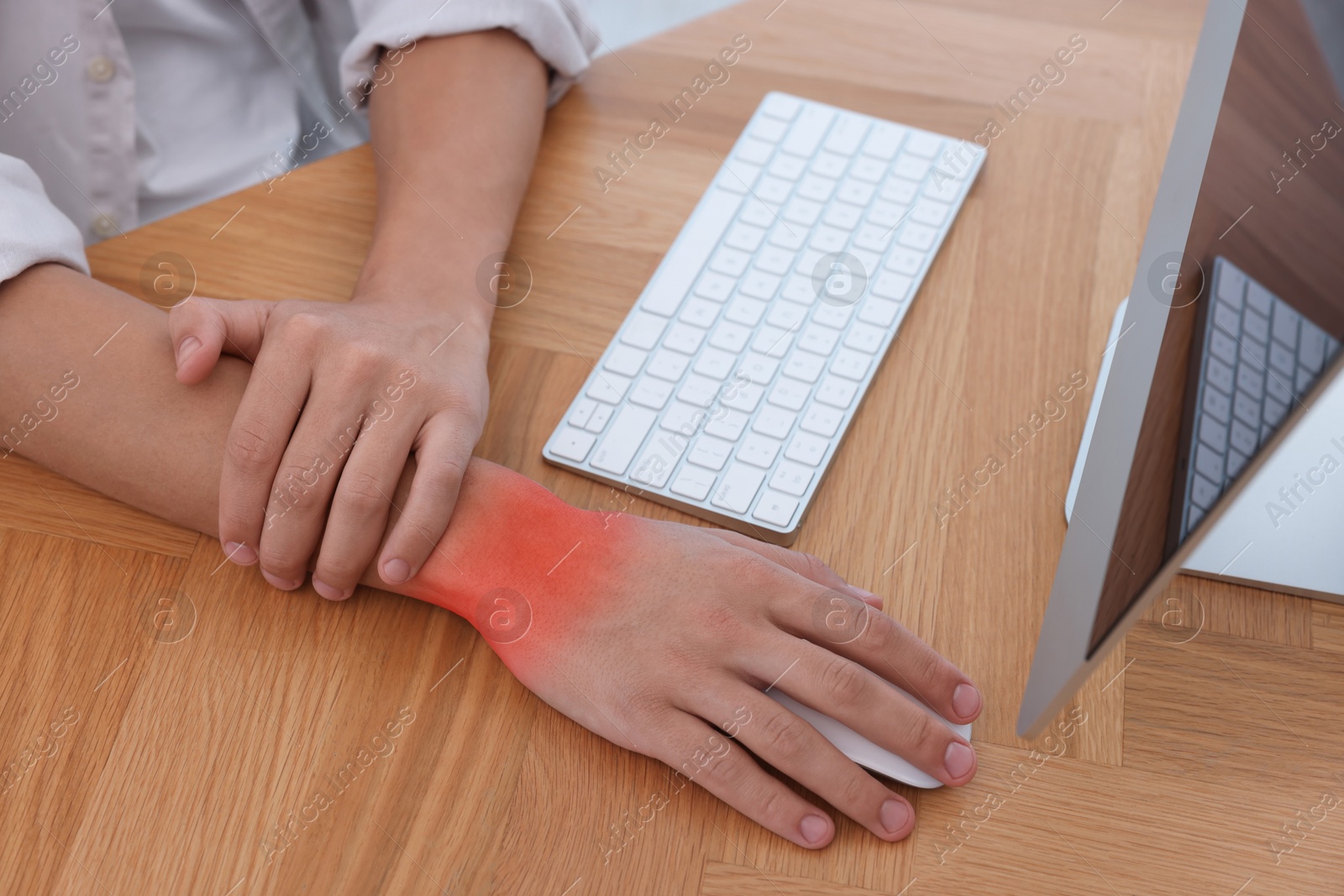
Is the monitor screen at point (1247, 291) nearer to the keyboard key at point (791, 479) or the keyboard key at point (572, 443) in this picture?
the keyboard key at point (791, 479)

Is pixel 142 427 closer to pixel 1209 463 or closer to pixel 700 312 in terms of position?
pixel 700 312

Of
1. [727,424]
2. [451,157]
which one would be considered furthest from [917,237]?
[451,157]

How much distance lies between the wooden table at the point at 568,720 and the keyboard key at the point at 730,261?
0.05 metres

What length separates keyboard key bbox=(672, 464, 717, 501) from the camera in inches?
25.5

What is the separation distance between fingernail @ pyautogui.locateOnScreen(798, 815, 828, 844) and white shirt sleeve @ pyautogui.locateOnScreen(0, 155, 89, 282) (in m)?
0.59

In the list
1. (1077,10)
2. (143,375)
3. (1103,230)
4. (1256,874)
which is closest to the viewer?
(1256,874)

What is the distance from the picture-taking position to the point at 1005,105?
0.87 metres

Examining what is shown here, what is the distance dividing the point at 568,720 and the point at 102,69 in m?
0.67

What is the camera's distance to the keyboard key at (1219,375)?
1.22 ft

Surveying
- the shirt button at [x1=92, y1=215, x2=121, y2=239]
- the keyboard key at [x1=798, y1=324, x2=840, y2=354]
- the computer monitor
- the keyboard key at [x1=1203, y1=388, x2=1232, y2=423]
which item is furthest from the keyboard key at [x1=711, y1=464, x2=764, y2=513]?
the shirt button at [x1=92, y1=215, x2=121, y2=239]

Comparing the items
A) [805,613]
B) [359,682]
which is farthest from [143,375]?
[805,613]

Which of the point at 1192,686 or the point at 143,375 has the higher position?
the point at 143,375

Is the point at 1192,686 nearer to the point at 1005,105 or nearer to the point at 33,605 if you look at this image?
the point at 1005,105

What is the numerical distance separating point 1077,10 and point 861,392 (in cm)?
53
